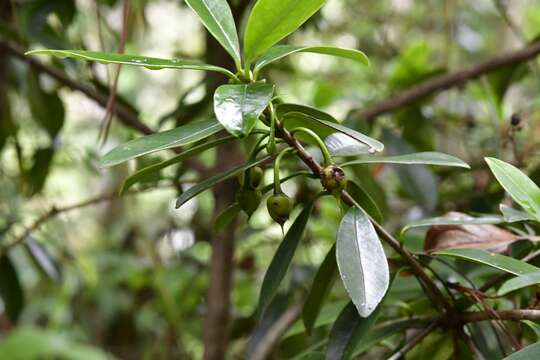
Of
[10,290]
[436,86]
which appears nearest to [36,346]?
[10,290]

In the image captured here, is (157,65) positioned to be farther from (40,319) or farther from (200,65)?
(40,319)

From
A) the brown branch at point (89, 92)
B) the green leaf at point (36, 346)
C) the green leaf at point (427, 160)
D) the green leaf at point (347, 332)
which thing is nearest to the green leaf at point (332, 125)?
the green leaf at point (427, 160)

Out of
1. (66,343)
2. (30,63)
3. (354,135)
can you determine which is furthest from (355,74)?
(354,135)

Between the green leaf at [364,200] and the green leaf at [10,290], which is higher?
the green leaf at [10,290]

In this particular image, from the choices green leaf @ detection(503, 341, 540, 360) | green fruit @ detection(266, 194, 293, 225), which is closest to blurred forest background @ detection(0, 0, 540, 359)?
green fruit @ detection(266, 194, 293, 225)

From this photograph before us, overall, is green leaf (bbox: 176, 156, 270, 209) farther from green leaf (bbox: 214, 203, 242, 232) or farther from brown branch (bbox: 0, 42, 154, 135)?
brown branch (bbox: 0, 42, 154, 135)

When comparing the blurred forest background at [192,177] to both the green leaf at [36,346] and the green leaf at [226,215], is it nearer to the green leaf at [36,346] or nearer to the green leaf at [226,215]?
the green leaf at [36,346]
